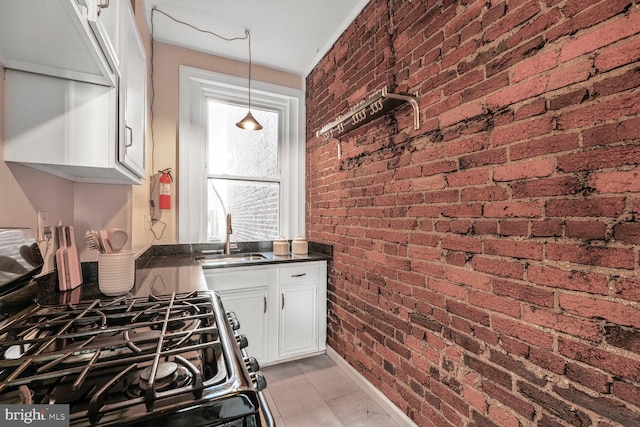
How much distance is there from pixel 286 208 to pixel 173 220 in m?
1.11

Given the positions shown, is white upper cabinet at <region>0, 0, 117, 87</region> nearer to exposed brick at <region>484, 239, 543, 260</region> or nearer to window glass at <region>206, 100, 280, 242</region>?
exposed brick at <region>484, 239, 543, 260</region>

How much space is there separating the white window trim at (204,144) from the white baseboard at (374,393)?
1.33m

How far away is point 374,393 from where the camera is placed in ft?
6.19

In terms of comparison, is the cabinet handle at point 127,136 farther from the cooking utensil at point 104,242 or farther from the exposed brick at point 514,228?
the exposed brick at point 514,228

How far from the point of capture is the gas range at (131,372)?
497 mm

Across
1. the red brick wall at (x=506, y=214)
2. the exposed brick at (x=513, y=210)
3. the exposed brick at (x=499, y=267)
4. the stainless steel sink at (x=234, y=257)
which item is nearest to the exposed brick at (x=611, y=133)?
the red brick wall at (x=506, y=214)

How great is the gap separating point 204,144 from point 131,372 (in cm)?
242

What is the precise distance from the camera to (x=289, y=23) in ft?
7.45

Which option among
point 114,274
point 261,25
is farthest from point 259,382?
point 261,25

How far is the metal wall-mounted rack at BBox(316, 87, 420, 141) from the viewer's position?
156cm

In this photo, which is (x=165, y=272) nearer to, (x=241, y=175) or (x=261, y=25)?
(x=241, y=175)

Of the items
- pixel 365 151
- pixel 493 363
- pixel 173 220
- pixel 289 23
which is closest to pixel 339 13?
pixel 289 23

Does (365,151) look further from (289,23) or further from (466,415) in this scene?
(466,415)

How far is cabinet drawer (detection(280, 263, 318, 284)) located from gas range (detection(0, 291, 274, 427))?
1435 millimetres
